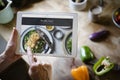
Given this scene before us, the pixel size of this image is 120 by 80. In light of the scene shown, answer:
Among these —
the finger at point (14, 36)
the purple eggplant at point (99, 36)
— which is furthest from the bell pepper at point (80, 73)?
the finger at point (14, 36)

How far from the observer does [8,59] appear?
119 cm

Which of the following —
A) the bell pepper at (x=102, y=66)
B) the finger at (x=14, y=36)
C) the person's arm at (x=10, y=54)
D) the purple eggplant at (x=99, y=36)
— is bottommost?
the bell pepper at (x=102, y=66)

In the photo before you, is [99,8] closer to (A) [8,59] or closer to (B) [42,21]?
(B) [42,21]

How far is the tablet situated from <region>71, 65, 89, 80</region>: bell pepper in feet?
0.29

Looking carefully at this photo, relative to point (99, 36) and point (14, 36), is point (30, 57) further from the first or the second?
point (99, 36)

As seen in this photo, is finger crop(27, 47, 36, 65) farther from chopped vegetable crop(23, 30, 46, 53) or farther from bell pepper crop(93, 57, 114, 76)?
bell pepper crop(93, 57, 114, 76)

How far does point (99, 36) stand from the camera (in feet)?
4.16

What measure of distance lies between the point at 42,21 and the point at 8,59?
0.70 feet

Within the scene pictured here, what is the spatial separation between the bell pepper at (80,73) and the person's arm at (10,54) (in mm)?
247

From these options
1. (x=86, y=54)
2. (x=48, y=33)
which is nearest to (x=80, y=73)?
(x=86, y=54)

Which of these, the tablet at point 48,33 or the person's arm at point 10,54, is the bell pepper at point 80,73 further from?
the person's arm at point 10,54

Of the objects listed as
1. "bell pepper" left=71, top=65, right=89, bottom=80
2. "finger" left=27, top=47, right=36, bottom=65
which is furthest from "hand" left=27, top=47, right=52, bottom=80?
"bell pepper" left=71, top=65, right=89, bottom=80

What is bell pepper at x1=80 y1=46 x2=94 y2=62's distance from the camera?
3.98ft

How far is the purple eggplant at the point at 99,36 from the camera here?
1269 mm
